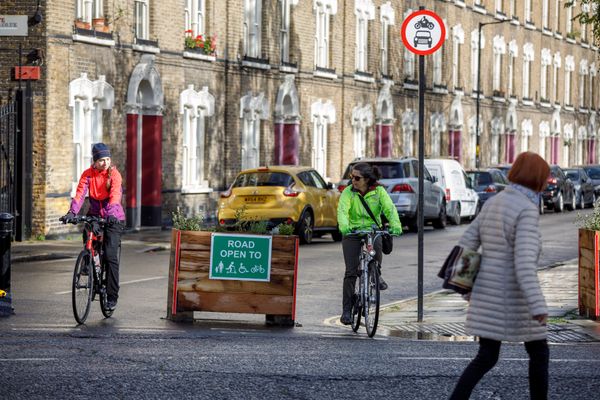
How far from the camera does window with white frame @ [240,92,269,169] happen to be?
126 feet

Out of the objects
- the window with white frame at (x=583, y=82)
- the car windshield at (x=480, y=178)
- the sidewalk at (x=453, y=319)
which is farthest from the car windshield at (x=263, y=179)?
the window with white frame at (x=583, y=82)

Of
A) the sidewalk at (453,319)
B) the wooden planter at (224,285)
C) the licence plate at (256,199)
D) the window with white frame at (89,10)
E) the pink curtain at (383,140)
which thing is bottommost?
the sidewalk at (453,319)

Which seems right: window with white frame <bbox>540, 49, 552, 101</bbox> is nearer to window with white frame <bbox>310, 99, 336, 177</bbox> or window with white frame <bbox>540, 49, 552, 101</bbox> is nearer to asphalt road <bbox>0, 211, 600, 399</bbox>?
window with white frame <bbox>310, 99, 336, 177</bbox>

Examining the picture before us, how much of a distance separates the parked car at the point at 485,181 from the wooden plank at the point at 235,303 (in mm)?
28771

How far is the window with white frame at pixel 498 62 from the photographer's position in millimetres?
64719

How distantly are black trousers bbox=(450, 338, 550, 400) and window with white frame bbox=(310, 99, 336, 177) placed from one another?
3471cm

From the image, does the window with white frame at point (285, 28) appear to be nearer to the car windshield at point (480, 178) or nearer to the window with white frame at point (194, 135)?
the window with white frame at point (194, 135)

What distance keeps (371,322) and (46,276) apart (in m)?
7.37

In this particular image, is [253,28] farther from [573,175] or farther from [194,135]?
[573,175]

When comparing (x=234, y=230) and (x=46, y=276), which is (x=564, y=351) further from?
(x=46, y=276)

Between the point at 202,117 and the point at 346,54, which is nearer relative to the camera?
the point at 202,117

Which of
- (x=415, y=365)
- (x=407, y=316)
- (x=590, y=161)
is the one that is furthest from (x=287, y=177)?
(x=590, y=161)

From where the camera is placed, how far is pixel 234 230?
50.8 ft

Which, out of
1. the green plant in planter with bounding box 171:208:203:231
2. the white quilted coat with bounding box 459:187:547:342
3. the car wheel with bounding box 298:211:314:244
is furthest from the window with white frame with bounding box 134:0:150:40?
the white quilted coat with bounding box 459:187:547:342
